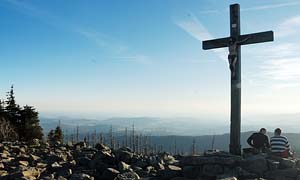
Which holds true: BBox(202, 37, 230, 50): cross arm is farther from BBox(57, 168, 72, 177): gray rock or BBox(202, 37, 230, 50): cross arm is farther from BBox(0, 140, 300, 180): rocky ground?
BBox(57, 168, 72, 177): gray rock

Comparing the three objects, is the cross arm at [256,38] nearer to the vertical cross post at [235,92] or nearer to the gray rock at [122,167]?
the vertical cross post at [235,92]

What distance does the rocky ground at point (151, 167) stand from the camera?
12.4 m

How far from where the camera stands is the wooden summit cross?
1445cm

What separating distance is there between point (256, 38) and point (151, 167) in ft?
19.1

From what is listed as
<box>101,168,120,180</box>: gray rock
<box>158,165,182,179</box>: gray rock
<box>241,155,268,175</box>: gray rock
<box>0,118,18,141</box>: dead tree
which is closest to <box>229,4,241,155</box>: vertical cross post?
<box>241,155,268,175</box>: gray rock

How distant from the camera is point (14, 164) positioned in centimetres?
1603

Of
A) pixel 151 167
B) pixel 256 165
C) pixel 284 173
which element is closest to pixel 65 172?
pixel 151 167

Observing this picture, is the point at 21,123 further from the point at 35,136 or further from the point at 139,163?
the point at 139,163

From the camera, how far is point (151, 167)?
14.4 metres

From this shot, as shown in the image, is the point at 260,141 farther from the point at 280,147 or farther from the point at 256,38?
the point at 256,38

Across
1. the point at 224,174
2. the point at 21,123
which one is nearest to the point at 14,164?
the point at 224,174

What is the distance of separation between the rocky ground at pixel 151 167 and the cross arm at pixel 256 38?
13.1 ft

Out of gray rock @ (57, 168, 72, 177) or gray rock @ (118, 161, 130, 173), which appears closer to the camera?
gray rock @ (57, 168, 72, 177)

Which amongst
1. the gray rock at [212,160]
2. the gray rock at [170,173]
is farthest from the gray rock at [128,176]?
the gray rock at [212,160]
